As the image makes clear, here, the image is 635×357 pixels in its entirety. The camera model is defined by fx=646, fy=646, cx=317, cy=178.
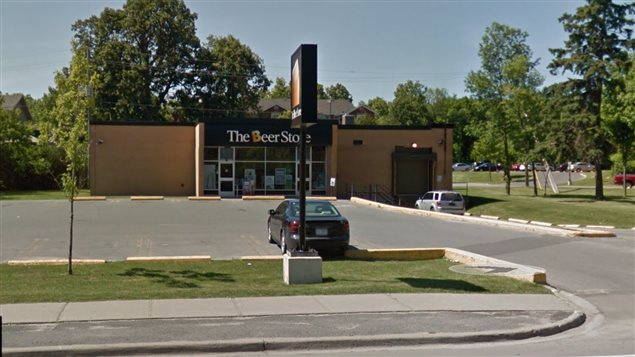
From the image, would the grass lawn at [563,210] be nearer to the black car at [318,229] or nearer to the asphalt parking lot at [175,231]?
the asphalt parking lot at [175,231]

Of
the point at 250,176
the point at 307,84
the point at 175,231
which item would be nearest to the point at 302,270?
the point at 307,84

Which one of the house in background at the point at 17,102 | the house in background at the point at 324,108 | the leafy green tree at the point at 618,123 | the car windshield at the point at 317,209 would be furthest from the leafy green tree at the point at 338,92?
the car windshield at the point at 317,209

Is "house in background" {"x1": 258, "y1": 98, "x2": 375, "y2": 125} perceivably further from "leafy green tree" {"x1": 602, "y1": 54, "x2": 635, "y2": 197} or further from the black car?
the black car

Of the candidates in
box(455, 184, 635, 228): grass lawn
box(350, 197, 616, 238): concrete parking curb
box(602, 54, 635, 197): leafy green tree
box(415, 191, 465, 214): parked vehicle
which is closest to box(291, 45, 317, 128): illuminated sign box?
box(350, 197, 616, 238): concrete parking curb

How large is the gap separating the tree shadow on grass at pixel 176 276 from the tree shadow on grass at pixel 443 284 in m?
3.50

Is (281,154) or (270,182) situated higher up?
(281,154)

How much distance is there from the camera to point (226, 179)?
1673 inches

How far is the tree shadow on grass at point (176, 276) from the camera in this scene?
38.7ft

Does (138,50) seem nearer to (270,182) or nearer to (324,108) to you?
(270,182)

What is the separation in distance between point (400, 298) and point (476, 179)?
249 ft

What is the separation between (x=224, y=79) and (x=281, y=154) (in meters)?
29.3

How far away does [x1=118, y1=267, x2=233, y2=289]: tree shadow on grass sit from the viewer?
11797 mm

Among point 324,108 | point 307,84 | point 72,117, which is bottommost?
point 72,117

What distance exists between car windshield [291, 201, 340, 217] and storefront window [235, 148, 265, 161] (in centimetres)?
2610
